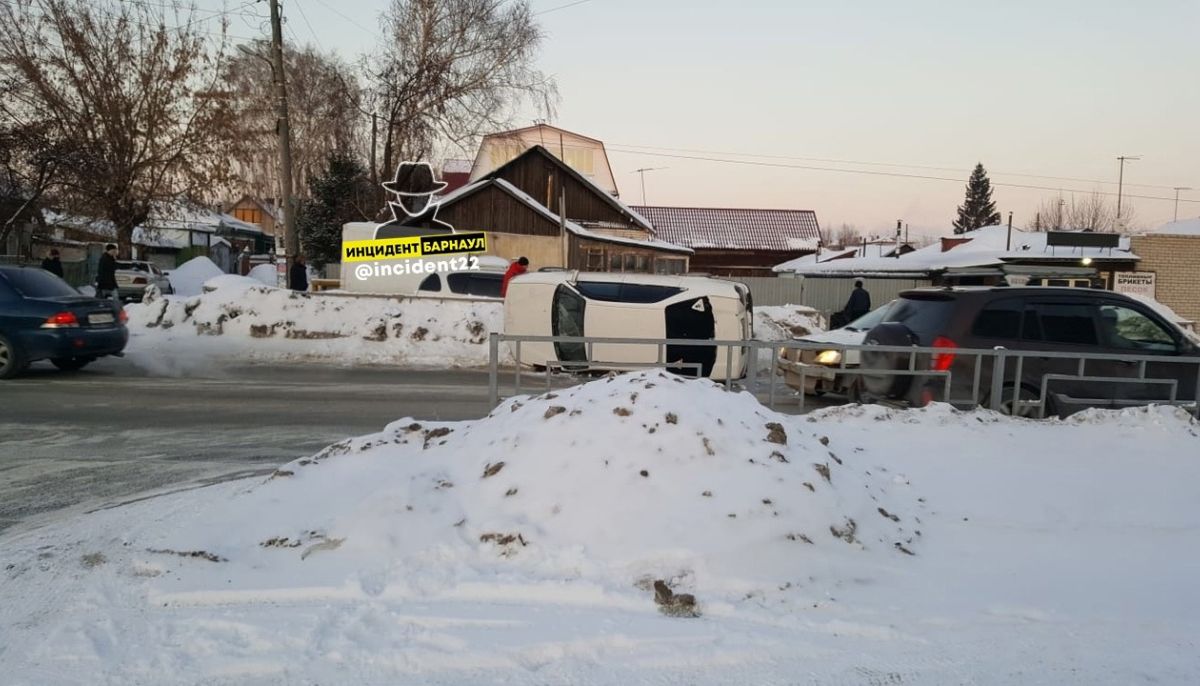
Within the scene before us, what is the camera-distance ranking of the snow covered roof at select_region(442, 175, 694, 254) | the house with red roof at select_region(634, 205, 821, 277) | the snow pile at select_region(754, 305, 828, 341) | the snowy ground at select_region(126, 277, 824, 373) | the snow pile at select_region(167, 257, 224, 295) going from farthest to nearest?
the house with red roof at select_region(634, 205, 821, 277) < the snow pile at select_region(167, 257, 224, 295) < the snow covered roof at select_region(442, 175, 694, 254) < the snow pile at select_region(754, 305, 828, 341) < the snowy ground at select_region(126, 277, 824, 373)

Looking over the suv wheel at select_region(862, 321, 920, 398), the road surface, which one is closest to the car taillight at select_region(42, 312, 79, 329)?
the road surface

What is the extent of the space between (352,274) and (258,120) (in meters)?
27.7

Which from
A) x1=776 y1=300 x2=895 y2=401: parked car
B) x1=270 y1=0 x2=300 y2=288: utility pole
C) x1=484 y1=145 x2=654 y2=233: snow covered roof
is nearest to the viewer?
x1=776 y1=300 x2=895 y2=401: parked car

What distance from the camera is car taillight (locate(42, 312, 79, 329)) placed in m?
11.0

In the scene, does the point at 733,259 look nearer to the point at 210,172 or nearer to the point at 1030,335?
the point at 210,172

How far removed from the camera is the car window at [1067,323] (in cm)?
830

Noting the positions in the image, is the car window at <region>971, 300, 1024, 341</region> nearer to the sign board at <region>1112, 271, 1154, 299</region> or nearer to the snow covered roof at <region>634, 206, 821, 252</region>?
the sign board at <region>1112, 271, 1154, 299</region>

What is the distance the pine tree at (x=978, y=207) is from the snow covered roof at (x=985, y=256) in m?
52.9

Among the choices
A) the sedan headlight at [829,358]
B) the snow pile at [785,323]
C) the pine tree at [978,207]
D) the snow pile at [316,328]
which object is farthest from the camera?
the pine tree at [978,207]

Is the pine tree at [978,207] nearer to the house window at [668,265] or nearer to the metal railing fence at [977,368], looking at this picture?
the house window at [668,265]

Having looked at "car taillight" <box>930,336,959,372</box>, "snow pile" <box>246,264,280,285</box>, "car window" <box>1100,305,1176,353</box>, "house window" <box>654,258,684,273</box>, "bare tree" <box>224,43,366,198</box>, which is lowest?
"car taillight" <box>930,336,959,372</box>

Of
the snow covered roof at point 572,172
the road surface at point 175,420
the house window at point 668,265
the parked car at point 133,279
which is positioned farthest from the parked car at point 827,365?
the parked car at point 133,279

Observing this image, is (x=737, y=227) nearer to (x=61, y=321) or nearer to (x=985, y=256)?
(x=985, y=256)

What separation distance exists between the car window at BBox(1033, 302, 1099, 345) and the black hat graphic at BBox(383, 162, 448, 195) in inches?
878
